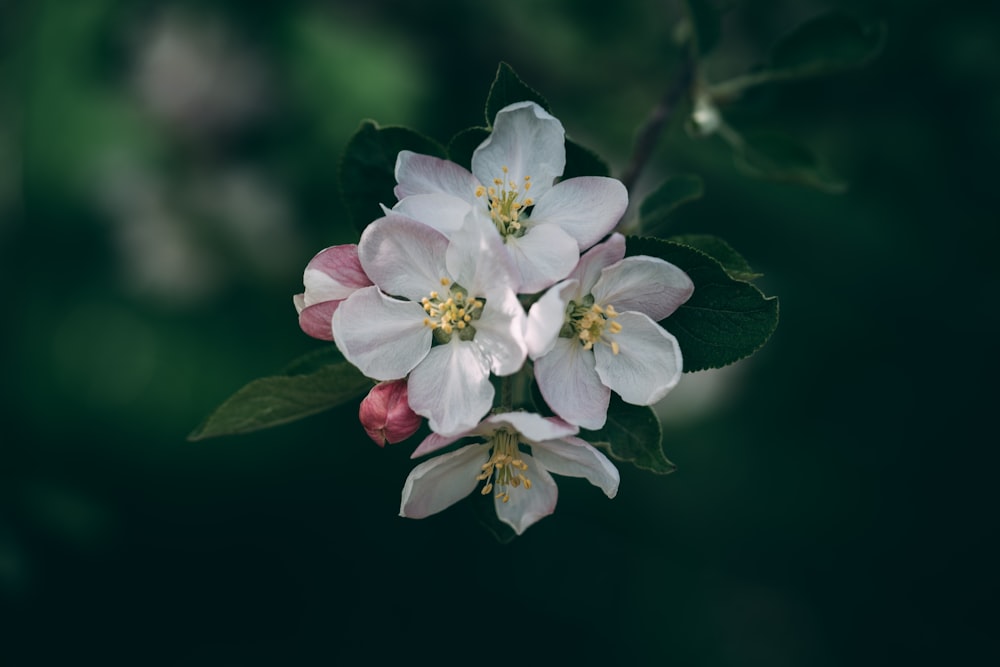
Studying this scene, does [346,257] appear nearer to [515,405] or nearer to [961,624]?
[515,405]

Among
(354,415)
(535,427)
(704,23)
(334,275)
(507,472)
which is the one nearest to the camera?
(535,427)

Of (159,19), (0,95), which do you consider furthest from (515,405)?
(0,95)

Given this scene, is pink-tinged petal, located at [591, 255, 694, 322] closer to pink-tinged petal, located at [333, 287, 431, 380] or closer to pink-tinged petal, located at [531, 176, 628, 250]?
pink-tinged petal, located at [531, 176, 628, 250]

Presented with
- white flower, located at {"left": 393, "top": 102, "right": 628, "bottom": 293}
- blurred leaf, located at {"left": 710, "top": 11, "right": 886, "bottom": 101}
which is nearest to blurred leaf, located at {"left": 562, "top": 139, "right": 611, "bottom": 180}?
white flower, located at {"left": 393, "top": 102, "right": 628, "bottom": 293}

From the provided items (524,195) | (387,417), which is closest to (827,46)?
(524,195)

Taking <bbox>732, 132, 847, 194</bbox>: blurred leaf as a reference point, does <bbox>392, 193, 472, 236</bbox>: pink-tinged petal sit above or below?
below

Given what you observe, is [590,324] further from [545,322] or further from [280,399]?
[280,399]
